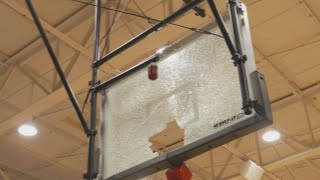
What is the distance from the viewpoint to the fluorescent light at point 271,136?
8102mm

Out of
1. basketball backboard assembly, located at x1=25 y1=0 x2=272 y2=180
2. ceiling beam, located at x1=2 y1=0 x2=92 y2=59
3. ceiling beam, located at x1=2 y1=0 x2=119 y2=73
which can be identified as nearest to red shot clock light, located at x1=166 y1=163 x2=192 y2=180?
basketball backboard assembly, located at x1=25 y1=0 x2=272 y2=180

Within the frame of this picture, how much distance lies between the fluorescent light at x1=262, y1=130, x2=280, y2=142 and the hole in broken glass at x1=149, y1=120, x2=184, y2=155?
232 inches

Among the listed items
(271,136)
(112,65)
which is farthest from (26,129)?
(271,136)

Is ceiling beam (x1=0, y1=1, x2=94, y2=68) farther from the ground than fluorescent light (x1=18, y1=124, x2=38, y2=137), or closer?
farther from the ground

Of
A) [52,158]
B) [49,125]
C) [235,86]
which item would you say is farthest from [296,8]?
[52,158]

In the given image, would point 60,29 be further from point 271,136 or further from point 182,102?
point 271,136

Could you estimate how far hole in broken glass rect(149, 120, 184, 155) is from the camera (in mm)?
2291

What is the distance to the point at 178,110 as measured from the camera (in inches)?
96.2

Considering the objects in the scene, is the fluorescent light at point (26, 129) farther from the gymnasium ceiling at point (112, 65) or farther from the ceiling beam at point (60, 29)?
the ceiling beam at point (60, 29)

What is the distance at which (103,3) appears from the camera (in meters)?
5.41

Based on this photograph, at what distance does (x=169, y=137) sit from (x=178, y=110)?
0.49ft

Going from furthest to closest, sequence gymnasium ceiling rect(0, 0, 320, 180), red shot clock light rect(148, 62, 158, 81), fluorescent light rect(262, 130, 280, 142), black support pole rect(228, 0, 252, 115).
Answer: fluorescent light rect(262, 130, 280, 142) < gymnasium ceiling rect(0, 0, 320, 180) < red shot clock light rect(148, 62, 158, 81) < black support pole rect(228, 0, 252, 115)

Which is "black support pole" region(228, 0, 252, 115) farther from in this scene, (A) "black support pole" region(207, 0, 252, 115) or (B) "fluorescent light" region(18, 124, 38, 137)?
(B) "fluorescent light" region(18, 124, 38, 137)

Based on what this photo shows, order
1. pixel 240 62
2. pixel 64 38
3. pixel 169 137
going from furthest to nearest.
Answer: pixel 64 38 → pixel 169 137 → pixel 240 62
